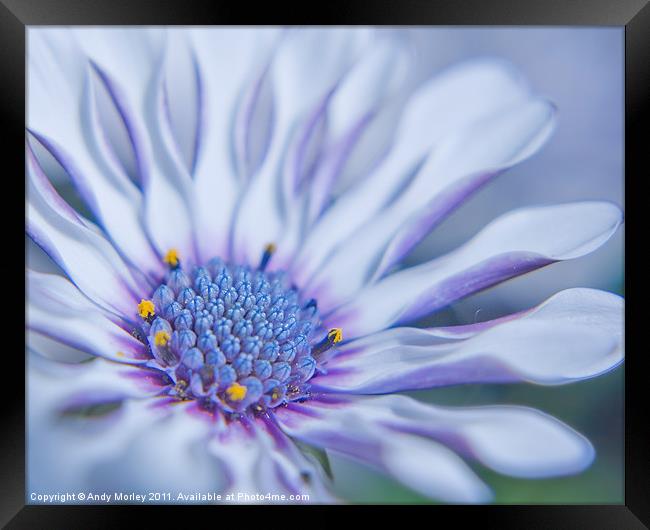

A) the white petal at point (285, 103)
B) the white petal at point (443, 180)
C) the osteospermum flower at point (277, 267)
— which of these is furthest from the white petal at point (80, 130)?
the white petal at point (443, 180)

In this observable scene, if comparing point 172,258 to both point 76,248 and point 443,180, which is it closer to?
point 76,248

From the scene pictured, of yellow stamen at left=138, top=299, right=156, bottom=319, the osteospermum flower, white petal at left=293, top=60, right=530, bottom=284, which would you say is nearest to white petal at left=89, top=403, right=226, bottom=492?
the osteospermum flower

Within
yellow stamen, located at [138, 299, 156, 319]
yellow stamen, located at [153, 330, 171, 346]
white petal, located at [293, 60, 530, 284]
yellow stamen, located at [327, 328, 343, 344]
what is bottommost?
yellow stamen, located at [327, 328, 343, 344]

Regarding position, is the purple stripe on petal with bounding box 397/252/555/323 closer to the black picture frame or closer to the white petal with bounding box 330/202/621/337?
the white petal with bounding box 330/202/621/337

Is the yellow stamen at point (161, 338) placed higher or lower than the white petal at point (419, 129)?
lower

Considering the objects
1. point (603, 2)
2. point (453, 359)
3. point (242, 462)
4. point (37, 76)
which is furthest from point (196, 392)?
point (603, 2)

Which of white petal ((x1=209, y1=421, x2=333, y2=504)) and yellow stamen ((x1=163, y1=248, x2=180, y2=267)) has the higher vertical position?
yellow stamen ((x1=163, y1=248, x2=180, y2=267))

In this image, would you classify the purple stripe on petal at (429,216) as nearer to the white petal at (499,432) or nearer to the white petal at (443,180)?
the white petal at (443,180)

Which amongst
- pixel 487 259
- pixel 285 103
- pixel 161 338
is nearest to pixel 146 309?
pixel 161 338
